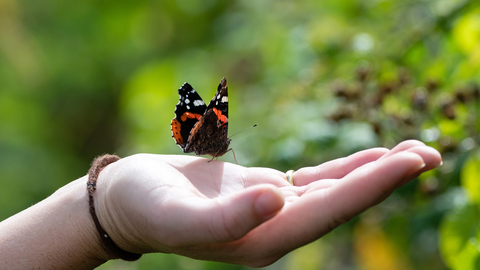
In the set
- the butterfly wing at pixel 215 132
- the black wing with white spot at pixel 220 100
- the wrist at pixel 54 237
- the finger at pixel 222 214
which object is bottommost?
the wrist at pixel 54 237

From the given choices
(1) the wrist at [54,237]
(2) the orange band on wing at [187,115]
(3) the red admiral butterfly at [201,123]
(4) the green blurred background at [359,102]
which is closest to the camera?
(1) the wrist at [54,237]

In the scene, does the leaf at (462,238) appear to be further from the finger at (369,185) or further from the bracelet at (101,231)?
the bracelet at (101,231)

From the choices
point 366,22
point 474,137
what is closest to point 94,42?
point 366,22

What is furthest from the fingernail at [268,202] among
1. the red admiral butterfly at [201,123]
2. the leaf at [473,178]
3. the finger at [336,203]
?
the red admiral butterfly at [201,123]

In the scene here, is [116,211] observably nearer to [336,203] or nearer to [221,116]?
[336,203]

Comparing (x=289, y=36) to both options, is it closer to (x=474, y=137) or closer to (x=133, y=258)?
(x=474, y=137)

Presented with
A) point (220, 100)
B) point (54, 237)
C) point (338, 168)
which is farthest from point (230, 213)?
point (220, 100)
